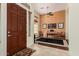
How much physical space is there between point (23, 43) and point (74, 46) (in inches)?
158

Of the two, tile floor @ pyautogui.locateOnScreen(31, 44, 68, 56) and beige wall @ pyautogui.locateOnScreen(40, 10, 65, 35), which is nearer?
tile floor @ pyautogui.locateOnScreen(31, 44, 68, 56)

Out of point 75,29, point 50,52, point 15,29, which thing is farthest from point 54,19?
point 75,29

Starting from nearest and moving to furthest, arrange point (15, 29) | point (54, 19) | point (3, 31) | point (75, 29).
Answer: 1. point (75, 29)
2. point (3, 31)
3. point (15, 29)
4. point (54, 19)

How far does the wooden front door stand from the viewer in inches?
156

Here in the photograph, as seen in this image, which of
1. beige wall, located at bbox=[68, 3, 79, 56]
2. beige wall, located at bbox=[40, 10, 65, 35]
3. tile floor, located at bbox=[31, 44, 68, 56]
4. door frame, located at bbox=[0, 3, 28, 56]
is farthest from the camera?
beige wall, located at bbox=[40, 10, 65, 35]

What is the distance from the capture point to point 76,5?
1.76m

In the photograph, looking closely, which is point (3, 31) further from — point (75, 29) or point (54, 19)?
point (54, 19)

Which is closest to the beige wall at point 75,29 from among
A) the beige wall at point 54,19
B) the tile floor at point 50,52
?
the tile floor at point 50,52

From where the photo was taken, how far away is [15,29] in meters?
4.52

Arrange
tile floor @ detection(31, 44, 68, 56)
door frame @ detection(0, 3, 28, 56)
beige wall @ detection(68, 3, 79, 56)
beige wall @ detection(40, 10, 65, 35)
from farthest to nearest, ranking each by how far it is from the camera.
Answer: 1. beige wall @ detection(40, 10, 65, 35)
2. tile floor @ detection(31, 44, 68, 56)
3. door frame @ detection(0, 3, 28, 56)
4. beige wall @ detection(68, 3, 79, 56)

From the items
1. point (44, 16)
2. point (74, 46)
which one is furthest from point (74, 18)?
point (44, 16)

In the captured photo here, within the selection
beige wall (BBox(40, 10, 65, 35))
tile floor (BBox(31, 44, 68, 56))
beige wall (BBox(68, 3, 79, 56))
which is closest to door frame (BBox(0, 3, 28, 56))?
tile floor (BBox(31, 44, 68, 56))

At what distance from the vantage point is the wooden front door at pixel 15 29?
156 inches

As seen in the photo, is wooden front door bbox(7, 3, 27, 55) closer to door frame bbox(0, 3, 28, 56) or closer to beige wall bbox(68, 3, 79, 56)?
door frame bbox(0, 3, 28, 56)
